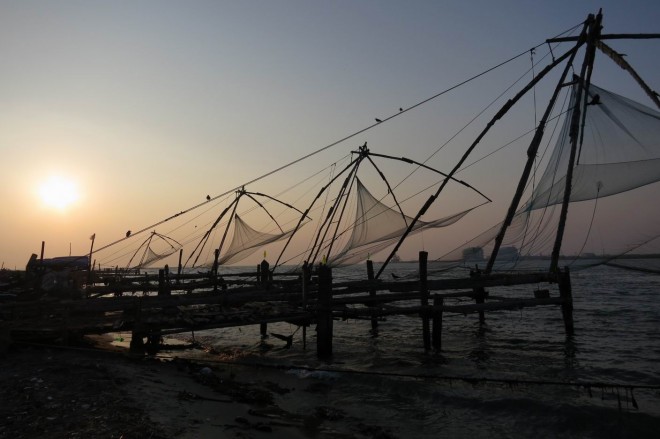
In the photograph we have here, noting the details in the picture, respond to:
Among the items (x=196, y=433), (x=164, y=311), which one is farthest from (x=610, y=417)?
(x=164, y=311)

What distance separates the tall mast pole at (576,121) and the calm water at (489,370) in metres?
3.10

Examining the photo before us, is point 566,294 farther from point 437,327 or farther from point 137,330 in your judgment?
point 137,330

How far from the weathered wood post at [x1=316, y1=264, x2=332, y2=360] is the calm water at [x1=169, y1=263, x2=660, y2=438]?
40 centimetres

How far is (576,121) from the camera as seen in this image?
386 inches

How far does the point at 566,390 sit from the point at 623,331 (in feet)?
34.6

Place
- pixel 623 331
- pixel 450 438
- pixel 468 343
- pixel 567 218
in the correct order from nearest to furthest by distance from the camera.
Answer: pixel 450 438 < pixel 567 218 < pixel 468 343 < pixel 623 331

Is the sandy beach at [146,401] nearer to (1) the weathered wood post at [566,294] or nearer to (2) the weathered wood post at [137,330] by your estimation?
(2) the weathered wood post at [137,330]

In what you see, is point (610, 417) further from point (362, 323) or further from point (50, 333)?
point (362, 323)

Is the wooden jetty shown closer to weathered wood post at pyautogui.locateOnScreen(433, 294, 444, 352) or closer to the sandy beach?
weathered wood post at pyautogui.locateOnScreen(433, 294, 444, 352)

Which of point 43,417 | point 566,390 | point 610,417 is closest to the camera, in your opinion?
point 43,417

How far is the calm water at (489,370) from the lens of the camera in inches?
285

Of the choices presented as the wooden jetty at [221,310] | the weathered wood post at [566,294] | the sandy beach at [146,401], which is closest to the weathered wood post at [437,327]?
the wooden jetty at [221,310]

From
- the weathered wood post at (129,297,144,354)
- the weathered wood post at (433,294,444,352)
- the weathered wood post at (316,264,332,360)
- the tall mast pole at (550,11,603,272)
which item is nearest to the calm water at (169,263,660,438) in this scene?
the weathered wood post at (433,294,444,352)

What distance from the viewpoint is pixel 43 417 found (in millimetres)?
5480
